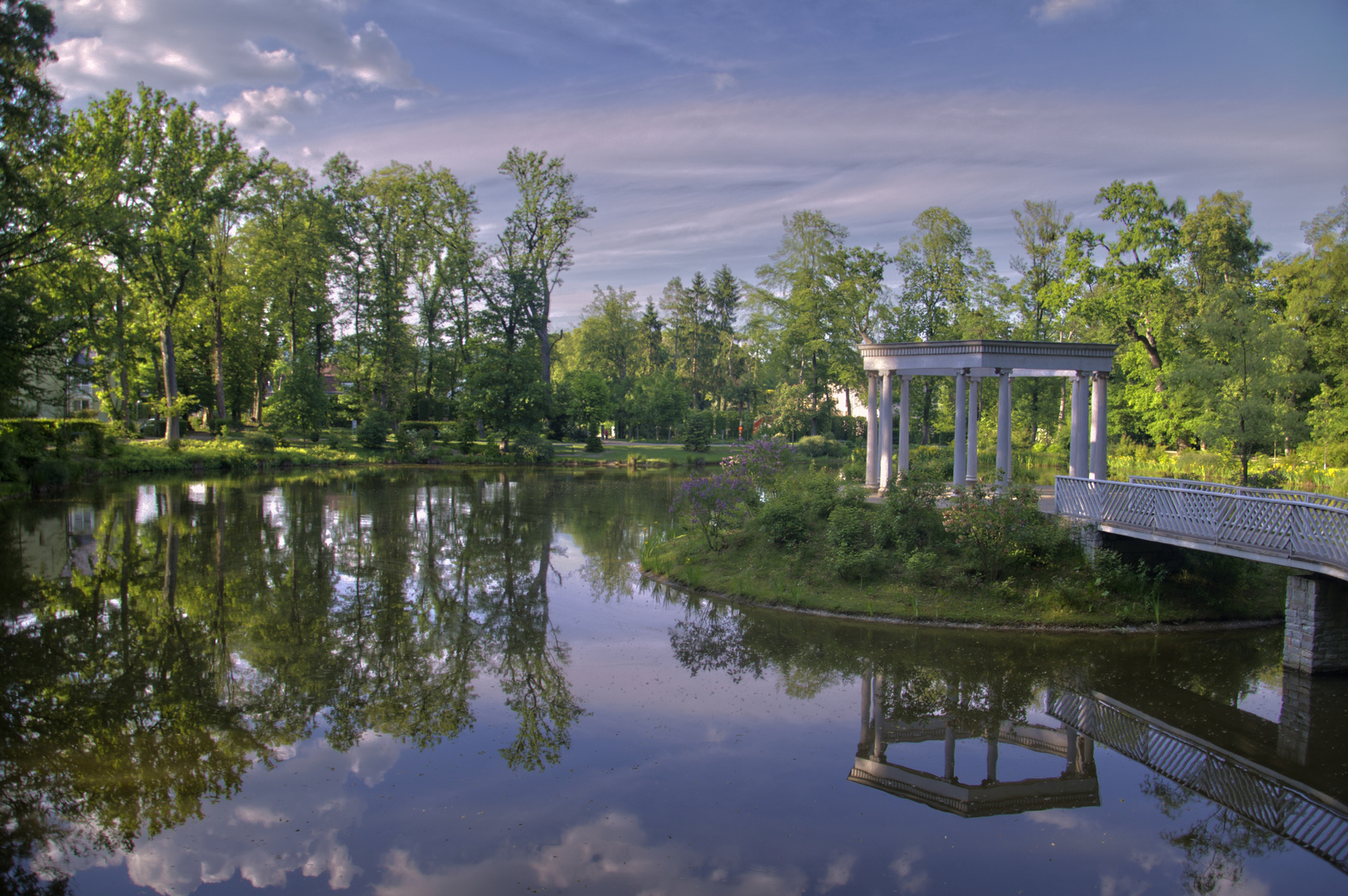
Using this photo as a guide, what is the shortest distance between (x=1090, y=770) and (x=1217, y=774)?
120 centimetres

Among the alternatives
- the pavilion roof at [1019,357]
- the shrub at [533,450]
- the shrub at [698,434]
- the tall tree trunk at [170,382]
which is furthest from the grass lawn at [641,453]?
the pavilion roof at [1019,357]

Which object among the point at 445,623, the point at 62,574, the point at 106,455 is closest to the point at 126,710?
the point at 445,623

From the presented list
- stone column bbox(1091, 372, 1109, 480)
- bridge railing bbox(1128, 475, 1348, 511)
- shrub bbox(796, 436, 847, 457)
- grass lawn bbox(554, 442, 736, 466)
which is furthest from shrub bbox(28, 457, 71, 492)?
shrub bbox(796, 436, 847, 457)

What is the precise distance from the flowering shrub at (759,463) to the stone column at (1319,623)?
9620mm

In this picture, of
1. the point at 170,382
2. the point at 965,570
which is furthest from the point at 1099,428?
the point at 170,382

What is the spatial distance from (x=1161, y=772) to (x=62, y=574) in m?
17.7

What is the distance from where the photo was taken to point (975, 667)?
10203 mm

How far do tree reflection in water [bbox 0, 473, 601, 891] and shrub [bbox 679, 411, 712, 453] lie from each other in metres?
34.0

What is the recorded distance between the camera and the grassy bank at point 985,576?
12.4m

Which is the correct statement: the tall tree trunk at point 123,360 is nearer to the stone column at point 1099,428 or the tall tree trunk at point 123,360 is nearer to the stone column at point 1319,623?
the stone column at point 1099,428

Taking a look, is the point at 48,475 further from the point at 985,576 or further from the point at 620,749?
the point at 985,576

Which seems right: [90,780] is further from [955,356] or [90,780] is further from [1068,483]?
[955,356]

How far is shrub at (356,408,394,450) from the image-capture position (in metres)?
44.1

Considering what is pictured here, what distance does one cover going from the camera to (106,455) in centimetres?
3150
